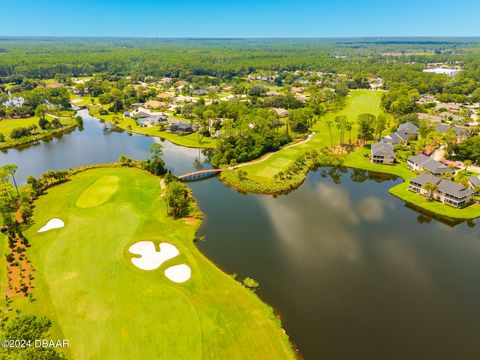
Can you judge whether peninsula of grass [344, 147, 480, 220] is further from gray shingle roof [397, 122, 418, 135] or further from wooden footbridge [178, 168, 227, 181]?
wooden footbridge [178, 168, 227, 181]

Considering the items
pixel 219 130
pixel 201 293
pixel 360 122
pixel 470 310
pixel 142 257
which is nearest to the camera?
pixel 470 310

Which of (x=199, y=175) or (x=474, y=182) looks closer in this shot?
(x=474, y=182)

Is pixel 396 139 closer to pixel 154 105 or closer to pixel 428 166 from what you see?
pixel 428 166

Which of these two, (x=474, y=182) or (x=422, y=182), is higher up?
(x=422, y=182)

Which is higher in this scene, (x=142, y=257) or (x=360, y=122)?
(x=360, y=122)

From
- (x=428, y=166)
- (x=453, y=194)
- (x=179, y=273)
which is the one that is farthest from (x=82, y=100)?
(x=453, y=194)

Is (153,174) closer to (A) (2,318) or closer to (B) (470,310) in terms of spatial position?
(A) (2,318)

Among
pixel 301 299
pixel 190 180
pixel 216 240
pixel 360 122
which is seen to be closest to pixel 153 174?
pixel 190 180
